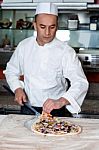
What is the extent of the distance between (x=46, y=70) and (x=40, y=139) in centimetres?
69

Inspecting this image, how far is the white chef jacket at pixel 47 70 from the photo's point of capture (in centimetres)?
208

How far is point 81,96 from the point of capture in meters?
1.99

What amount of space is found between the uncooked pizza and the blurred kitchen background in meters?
1.69

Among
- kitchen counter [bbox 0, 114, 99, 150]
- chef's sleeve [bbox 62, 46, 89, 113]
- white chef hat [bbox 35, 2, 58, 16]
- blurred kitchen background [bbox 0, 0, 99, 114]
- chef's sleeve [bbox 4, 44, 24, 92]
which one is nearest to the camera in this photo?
kitchen counter [bbox 0, 114, 99, 150]

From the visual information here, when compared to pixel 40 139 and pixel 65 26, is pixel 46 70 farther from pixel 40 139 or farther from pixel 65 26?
pixel 65 26

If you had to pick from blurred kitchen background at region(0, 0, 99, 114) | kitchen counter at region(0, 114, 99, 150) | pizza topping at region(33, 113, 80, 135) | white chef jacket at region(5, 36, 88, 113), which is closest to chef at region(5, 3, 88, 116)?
white chef jacket at region(5, 36, 88, 113)

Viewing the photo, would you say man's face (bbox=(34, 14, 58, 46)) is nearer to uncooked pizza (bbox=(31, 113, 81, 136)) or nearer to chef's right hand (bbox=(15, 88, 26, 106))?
chef's right hand (bbox=(15, 88, 26, 106))

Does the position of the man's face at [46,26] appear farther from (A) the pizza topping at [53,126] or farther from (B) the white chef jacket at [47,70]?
(A) the pizza topping at [53,126]

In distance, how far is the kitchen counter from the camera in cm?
147

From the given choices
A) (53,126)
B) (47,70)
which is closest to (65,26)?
(47,70)

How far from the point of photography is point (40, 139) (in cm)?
155

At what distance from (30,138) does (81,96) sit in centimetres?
55

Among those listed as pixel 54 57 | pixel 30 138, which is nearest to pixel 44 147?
pixel 30 138

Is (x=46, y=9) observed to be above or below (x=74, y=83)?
above
